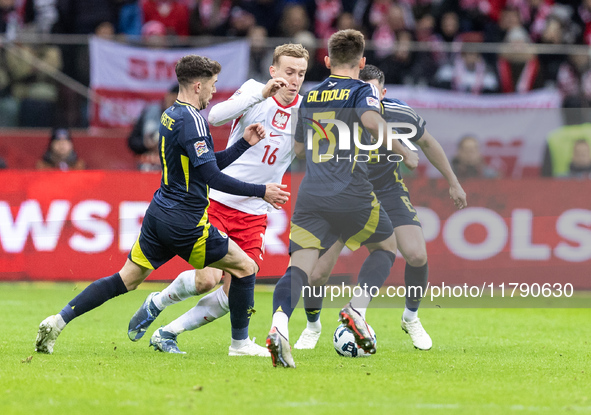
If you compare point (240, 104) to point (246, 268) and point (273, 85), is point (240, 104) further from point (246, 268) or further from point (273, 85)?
point (246, 268)

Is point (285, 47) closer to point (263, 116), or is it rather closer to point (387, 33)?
point (263, 116)

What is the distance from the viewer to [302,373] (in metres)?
5.55

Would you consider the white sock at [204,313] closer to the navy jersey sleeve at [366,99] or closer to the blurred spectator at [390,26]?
the navy jersey sleeve at [366,99]

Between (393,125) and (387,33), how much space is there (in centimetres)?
765

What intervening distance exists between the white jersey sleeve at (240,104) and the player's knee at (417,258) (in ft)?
6.35

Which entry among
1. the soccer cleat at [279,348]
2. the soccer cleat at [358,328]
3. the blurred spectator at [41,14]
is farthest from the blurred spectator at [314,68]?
the soccer cleat at [279,348]

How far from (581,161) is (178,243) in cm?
745

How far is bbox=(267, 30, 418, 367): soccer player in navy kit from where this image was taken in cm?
597

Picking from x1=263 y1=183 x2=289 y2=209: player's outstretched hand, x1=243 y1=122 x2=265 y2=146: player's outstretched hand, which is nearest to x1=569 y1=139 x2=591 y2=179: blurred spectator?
x1=243 y1=122 x2=265 y2=146: player's outstretched hand

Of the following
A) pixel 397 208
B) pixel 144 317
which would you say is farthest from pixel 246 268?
pixel 397 208

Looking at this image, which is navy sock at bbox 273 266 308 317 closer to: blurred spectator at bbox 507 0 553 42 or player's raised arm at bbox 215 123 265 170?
player's raised arm at bbox 215 123 265 170

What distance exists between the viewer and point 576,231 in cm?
1095

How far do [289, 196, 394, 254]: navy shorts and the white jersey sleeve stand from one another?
86cm

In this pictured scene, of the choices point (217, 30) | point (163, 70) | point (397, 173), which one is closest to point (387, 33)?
point (217, 30)
